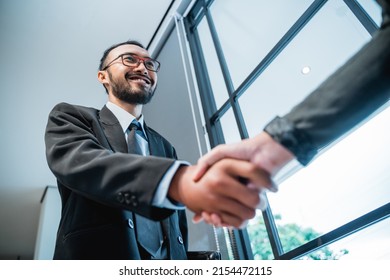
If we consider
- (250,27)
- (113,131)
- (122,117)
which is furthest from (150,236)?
(250,27)

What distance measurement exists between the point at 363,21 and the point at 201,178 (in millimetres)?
1350

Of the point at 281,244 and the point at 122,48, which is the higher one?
the point at 122,48

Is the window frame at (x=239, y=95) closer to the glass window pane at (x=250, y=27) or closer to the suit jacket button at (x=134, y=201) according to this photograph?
the glass window pane at (x=250, y=27)

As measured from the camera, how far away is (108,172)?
709 millimetres

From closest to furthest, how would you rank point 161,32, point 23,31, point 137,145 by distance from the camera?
point 137,145 → point 23,31 → point 161,32

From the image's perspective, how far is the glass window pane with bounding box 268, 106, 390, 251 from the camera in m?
1.33

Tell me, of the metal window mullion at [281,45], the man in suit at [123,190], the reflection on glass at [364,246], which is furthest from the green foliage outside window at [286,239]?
the metal window mullion at [281,45]

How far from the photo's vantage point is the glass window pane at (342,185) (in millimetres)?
1335

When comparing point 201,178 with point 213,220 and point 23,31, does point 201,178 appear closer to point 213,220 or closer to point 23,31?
point 213,220

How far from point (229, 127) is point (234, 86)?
0.35 metres

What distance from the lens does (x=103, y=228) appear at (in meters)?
0.82

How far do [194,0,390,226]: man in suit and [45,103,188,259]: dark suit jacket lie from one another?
0.82 feet

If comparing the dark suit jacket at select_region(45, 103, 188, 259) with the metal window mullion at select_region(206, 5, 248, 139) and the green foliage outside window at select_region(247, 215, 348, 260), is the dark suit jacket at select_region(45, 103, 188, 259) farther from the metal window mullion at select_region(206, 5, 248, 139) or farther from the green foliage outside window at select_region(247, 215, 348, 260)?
the metal window mullion at select_region(206, 5, 248, 139)
